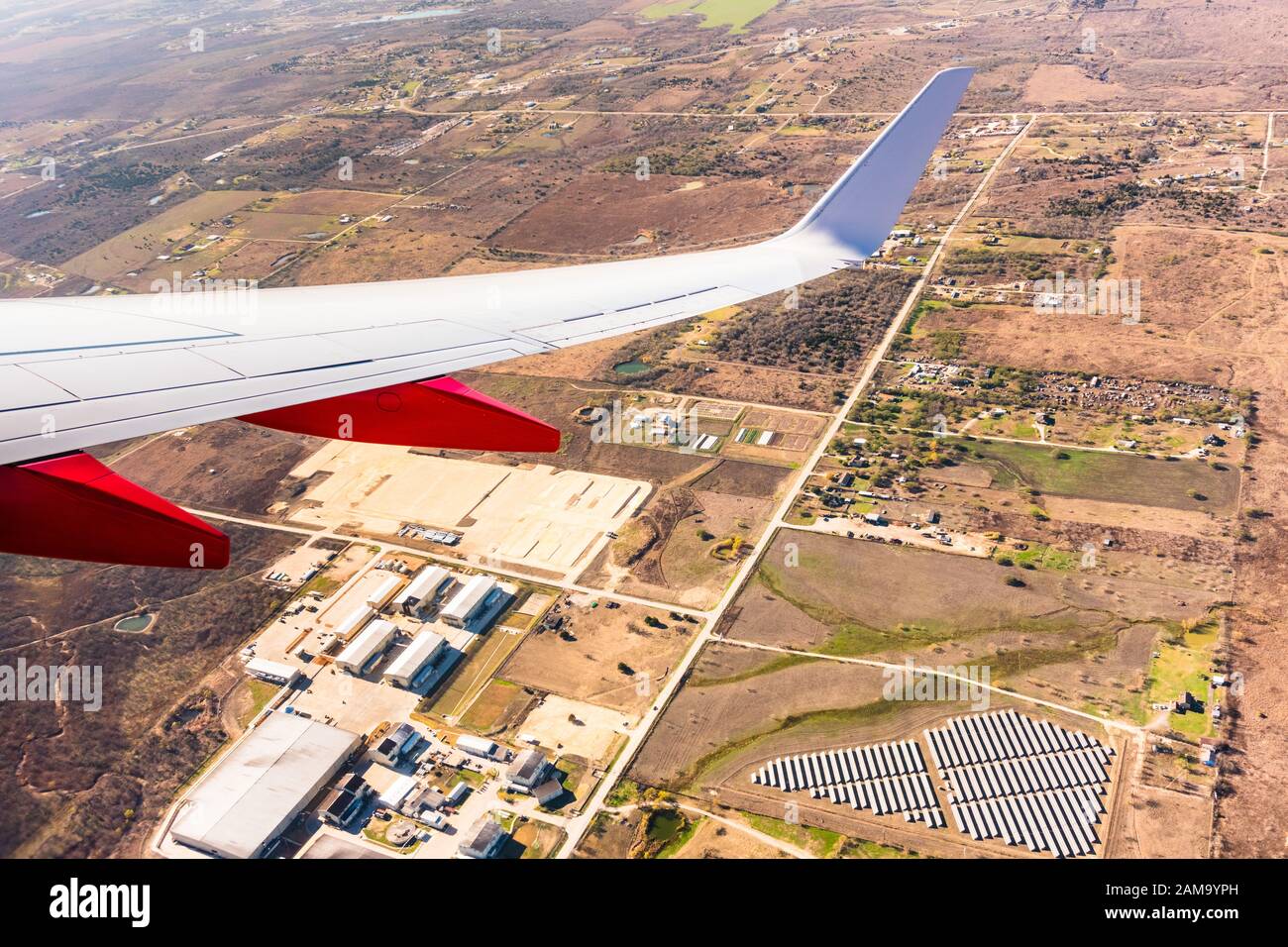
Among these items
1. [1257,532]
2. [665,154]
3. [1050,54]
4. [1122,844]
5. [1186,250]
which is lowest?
[1122,844]

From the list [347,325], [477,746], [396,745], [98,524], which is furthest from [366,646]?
[98,524]

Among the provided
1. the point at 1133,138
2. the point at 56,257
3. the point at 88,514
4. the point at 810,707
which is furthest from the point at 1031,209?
the point at 56,257

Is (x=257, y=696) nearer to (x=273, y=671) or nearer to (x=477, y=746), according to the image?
(x=273, y=671)

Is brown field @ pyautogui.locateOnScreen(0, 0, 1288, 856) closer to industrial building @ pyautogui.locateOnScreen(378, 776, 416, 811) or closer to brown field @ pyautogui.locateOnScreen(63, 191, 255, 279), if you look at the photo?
brown field @ pyautogui.locateOnScreen(63, 191, 255, 279)

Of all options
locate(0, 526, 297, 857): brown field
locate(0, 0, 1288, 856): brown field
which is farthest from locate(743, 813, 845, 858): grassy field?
locate(0, 526, 297, 857): brown field

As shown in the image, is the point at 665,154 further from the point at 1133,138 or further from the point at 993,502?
the point at 993,502

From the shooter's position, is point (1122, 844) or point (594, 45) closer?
point (1122, 844)

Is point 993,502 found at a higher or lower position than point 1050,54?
lower

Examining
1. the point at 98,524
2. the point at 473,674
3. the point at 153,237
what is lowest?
the point at 473,674

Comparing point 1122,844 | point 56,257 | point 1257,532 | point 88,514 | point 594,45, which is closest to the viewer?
point 88,514
